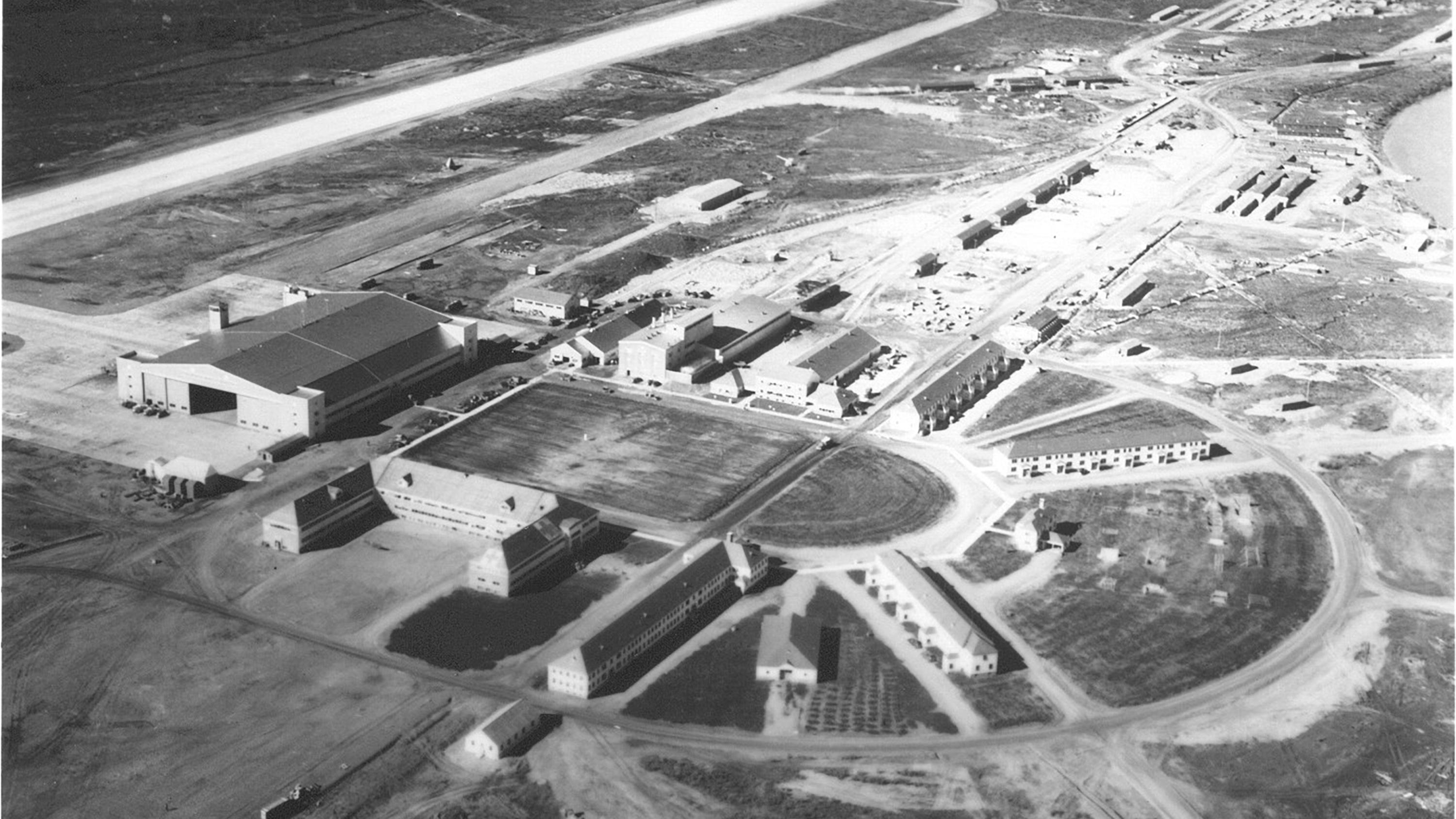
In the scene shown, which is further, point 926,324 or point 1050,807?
point 926,324

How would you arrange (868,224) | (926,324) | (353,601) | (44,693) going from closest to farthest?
(44,693)
(353,601)
(926,324)
(868,224)

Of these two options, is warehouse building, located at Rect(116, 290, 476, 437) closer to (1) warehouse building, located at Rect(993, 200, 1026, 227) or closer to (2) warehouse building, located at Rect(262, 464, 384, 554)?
(2) warehouse building, located at Rect(262, 464, 384, 554)

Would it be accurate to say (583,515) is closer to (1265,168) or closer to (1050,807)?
(1050,807)

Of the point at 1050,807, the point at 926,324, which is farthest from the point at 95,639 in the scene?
the point at 926,324

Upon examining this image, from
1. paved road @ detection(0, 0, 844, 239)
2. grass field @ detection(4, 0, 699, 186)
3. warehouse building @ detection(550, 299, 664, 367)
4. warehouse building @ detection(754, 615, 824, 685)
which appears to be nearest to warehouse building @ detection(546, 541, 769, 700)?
warehouse building @ detection(754, 615, 824, 685)

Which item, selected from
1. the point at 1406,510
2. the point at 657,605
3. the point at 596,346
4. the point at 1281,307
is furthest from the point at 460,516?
the point at 1281,307

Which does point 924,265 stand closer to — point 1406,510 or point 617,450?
point 617,450
